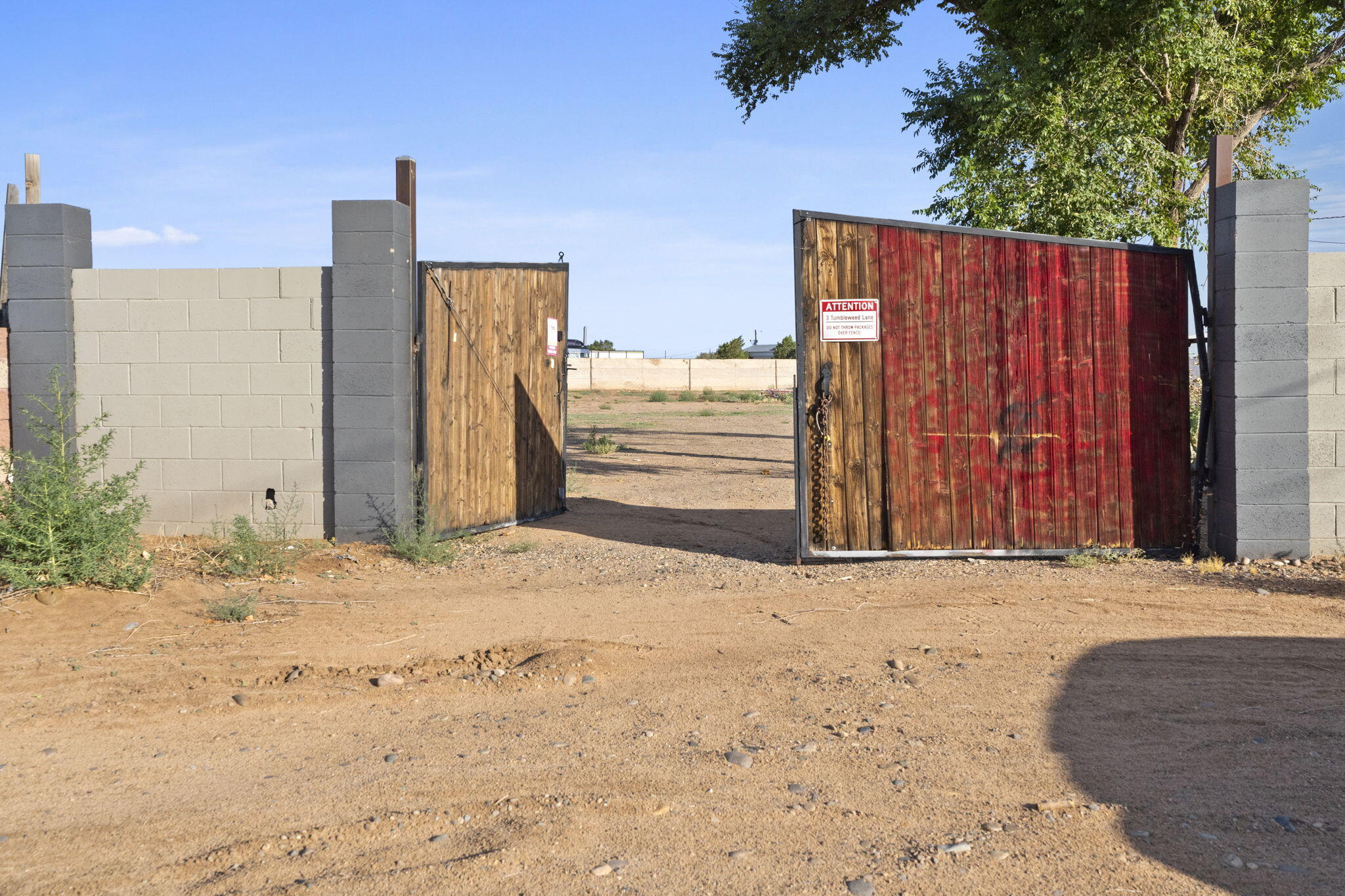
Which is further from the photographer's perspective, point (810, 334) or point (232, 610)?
point (810, 334)

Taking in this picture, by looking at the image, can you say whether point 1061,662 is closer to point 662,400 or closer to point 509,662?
point 509,662

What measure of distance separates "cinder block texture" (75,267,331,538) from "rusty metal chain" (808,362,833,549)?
4.40 m

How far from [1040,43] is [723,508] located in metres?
7.80

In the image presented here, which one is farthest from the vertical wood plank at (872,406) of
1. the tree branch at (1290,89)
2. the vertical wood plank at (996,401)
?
the tree branch at (1290,89)

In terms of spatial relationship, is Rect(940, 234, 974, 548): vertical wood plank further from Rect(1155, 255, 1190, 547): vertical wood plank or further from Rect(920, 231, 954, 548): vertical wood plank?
Rect(1155, 255, 1190, 547): vertical wood plank

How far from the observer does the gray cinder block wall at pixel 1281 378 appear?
7969mm

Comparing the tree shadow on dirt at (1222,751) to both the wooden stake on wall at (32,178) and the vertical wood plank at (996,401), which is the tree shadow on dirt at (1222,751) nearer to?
the vertical wood plank at (996,401)

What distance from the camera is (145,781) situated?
411cm

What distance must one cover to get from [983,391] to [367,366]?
5288mm

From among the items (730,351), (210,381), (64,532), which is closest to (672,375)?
(730,351)

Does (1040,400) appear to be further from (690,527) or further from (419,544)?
(419,544)

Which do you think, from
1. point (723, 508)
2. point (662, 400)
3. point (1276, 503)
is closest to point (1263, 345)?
point (1276, 503)

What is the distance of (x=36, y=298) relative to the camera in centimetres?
941

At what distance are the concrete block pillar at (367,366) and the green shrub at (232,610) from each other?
2224mm
